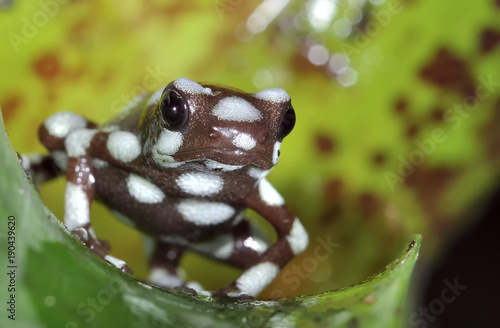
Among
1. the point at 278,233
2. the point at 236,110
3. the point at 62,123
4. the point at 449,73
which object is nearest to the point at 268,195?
the point at 278,233

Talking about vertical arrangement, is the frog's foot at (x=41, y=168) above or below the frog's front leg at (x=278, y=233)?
above

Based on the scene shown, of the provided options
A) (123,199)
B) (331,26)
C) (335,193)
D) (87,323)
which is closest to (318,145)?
(335,193)

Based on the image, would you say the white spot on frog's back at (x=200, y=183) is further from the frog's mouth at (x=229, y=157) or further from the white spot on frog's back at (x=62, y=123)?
the white spot on frog's back at (x=62, y=123)

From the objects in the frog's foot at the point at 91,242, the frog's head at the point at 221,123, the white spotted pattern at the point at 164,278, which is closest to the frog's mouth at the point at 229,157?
the frog's head at the point at 221,123

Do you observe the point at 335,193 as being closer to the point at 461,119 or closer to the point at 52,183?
the point at 461,119

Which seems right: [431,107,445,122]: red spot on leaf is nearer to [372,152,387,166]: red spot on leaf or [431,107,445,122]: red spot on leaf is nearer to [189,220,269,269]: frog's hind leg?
[372,152,387,166]: red spot on leaf

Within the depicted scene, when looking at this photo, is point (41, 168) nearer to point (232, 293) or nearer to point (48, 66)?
point (48, 66)
